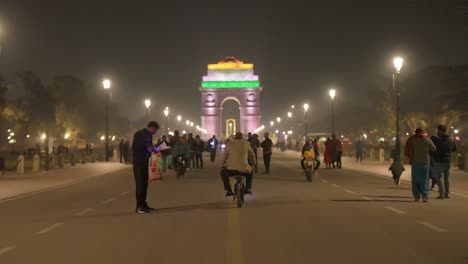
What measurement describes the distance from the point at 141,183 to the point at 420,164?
23.6ft

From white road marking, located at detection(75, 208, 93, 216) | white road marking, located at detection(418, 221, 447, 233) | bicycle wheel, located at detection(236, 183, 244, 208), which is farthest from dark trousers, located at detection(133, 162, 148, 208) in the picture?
white road marking, located at detection(418, 221, 447, 233)

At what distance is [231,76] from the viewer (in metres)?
141

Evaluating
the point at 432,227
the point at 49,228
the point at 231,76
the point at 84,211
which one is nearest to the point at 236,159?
the point at 84,211

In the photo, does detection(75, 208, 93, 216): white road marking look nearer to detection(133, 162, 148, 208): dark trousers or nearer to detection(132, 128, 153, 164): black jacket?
detection(133, 162, 148, 208): dark trousers

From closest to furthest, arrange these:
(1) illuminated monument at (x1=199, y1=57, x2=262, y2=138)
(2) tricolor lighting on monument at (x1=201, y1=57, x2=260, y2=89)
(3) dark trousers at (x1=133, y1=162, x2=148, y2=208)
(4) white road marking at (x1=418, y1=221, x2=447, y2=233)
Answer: (4) white road marking at (x1=418, y1=221, x2=447, y2=233)
(3) dark trousers at (x1=133, y1=162, x2=148, y2=208)
(1) illuminated monument at (x1=199, y1=57, x2=262, y2=138)
(2) tricolor lighting on monument at (x1=201, y1=57, x2=260, y2=89)

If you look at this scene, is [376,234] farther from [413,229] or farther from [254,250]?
[254,250]

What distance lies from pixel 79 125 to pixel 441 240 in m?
84.7

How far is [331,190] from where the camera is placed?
21.4 m

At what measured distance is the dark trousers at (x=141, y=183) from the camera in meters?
14.8

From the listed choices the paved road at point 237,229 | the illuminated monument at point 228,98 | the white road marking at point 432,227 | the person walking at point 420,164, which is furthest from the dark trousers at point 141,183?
the illuminated monument at point 228,98

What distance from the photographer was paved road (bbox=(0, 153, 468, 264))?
9.33 m

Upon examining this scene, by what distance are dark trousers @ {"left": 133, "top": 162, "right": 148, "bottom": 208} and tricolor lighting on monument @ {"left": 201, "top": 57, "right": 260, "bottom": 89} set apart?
404ft

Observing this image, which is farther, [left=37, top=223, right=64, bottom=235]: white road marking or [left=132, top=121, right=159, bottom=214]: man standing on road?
[left=132, top=121, right=159, bottom=214]: man standing on road

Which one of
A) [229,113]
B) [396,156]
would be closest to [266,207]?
[396,156]
